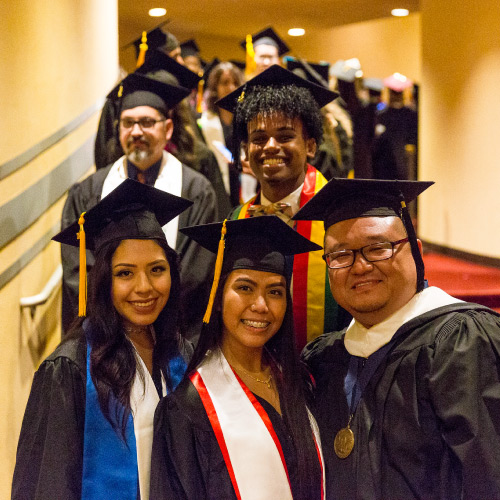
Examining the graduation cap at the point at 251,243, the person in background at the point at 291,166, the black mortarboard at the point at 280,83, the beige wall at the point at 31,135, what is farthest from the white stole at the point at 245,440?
the black mortarboard at the point at 280,83

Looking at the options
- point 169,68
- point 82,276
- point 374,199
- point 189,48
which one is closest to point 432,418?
point 374,199

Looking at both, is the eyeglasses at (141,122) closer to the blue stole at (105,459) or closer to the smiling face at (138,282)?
the smiling face at (138,282)

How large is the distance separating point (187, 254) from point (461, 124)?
14.5 ft

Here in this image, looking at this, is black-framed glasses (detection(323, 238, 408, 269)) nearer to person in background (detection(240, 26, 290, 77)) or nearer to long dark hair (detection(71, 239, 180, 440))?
long dark hair (detection(71, 239, 180, 440))

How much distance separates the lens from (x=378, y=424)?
2164 millimetres

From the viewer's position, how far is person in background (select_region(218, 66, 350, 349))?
310cm

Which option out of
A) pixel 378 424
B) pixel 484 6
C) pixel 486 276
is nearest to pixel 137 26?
pixel 484 6

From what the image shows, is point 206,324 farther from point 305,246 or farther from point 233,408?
point 305,246

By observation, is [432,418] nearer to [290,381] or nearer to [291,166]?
[290,381]

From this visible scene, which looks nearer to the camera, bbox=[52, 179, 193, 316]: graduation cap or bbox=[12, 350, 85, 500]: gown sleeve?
bbox=[12, 350, 85, 500]: gown sleeve

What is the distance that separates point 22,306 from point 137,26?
25.9 ft

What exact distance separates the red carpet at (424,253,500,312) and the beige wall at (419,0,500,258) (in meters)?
0.25

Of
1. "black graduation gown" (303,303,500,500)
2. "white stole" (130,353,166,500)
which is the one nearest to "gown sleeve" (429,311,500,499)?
"black graduation gown" (303,303,500,500)

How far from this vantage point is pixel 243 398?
230 cm
